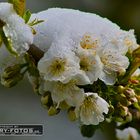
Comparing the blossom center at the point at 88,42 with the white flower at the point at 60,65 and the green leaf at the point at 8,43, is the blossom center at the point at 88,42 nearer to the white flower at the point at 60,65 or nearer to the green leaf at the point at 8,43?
the white flower at the point at 60,65

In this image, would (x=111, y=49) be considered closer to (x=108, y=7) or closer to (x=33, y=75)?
(x=33, y=75)

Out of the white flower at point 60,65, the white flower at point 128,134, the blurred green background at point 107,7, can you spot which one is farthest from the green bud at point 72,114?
the blurred green background at point 107,7

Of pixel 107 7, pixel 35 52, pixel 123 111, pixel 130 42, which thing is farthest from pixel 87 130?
pixel 107 7

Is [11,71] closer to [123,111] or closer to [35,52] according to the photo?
[35,52]

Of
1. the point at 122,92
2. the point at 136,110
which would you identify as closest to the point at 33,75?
the point at 122,92

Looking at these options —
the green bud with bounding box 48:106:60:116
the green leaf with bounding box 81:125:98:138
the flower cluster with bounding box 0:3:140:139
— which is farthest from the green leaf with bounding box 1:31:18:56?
Result: the green leaf with bounding box 81:125:98:138

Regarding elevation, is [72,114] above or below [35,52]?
below
